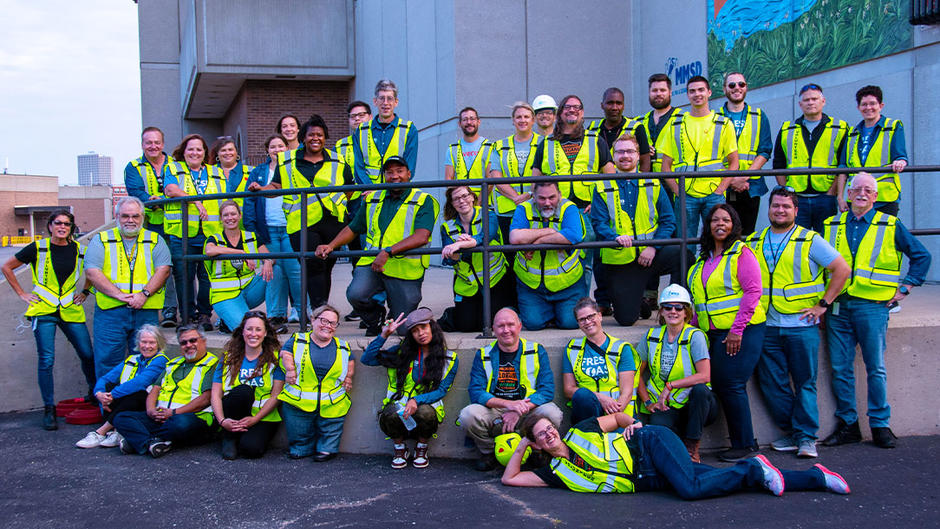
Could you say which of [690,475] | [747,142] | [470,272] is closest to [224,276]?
[470,272]

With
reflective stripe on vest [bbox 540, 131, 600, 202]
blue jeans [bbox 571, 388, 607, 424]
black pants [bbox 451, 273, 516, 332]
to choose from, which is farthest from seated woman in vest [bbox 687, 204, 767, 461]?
black pants [bbox 451, 273, 516, 332]

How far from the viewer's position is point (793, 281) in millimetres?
5953

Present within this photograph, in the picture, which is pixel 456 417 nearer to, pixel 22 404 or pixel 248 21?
pixel 22 404

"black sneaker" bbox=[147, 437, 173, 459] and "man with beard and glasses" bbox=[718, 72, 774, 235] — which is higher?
"man with beard and glasses" bbox=[718, 72, 774, 235]

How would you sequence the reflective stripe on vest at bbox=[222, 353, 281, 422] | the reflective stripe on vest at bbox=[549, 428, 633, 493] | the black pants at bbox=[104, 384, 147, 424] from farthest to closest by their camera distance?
the black pants at bbox=[104, 384, 147, 424] → the reflective stripe on vest at bbox=[222, 353, 281, 422] → the reflective stripe on vest at bbox=[549, 428, 633, 493]

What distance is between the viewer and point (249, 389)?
6328mm

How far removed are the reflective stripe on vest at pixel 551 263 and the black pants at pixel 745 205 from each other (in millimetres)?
1572

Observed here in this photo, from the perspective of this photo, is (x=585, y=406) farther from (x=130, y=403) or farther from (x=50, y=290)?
(x=50, y=290)

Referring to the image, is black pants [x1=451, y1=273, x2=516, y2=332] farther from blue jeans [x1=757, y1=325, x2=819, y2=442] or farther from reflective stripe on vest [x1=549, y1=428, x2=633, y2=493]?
blue jeans [x1=757, y1=325, x2=819, y2=442]

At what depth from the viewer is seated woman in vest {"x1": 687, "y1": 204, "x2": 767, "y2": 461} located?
5793 millimetres

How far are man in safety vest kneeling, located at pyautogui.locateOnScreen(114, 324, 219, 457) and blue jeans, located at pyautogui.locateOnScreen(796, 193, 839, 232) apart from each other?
4846 millimetres

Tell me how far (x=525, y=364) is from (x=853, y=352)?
2.35 metres

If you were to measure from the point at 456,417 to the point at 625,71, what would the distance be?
8.70 metres

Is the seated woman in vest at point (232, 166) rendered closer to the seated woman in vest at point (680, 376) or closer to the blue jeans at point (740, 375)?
the seated woman in vest at point (680, 376)
